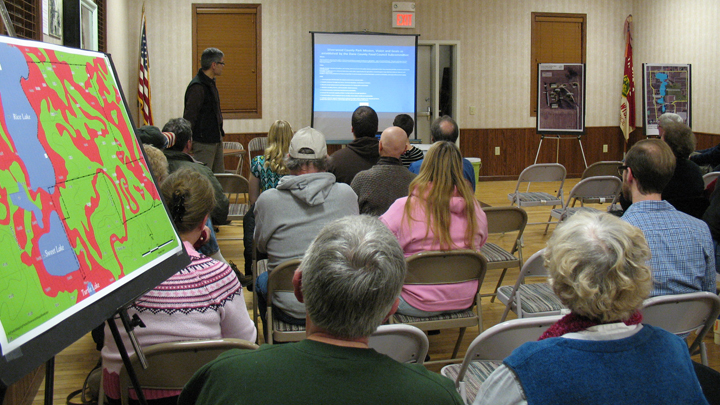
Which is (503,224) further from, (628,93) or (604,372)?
(628,93)

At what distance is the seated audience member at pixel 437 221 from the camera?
256 cm

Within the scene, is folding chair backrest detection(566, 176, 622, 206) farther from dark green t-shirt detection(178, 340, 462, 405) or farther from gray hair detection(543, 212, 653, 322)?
dark green t-shirt detection(178, 340, 462, 405)

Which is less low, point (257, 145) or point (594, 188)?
point (257, 145)

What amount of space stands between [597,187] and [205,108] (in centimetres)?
357

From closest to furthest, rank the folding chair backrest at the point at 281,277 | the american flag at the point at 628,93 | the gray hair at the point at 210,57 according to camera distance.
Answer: the folding chair backrest at the point at 281,277, the gray hair at the point at 210,57, the american flag at the point at 628,93

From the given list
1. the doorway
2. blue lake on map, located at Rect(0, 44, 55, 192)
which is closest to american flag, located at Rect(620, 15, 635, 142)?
the doorway

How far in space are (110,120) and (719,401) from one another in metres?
1.54

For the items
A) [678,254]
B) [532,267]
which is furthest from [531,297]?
[678,254]

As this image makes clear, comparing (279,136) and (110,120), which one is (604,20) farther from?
(110,120)

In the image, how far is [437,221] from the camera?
2609mm

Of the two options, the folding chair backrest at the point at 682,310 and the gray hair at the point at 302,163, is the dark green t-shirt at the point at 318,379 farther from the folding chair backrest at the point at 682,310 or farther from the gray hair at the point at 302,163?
the gray hair at the point at 302,163

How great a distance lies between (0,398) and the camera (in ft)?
2.68

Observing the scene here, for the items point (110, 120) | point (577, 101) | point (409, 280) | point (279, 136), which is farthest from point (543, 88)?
point (110, 120)

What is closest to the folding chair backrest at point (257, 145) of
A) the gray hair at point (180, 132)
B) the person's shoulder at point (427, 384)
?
the gray hair at point (180, 132)
